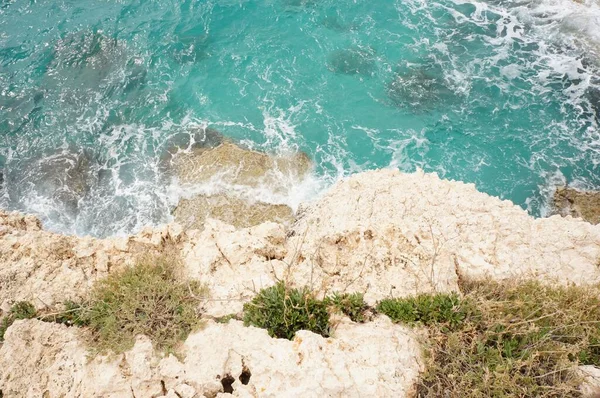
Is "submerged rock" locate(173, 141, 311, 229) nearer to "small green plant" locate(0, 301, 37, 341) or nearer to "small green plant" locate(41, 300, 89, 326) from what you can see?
"small green plant" locate(0, 301, 37, 341)

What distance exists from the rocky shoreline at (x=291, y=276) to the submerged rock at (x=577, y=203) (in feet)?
30.4

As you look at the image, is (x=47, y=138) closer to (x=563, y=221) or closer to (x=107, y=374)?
(x=107, y=374)

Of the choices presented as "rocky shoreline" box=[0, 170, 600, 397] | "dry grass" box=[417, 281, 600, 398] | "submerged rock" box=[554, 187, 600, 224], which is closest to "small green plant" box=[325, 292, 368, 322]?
"rocky shoreline" box=[0, 170, 600, 397]

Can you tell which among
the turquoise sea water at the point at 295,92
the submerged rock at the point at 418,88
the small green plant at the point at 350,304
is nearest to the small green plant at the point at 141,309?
the small green plant at the point at 350,304

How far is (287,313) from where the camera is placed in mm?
7742

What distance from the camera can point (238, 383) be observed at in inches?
271

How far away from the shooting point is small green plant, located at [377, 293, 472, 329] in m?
7.67

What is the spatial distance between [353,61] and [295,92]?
4710 mm

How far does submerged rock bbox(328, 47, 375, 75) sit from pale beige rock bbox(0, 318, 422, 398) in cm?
2106

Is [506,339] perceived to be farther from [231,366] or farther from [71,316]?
[71,316]

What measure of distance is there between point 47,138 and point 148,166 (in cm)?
661

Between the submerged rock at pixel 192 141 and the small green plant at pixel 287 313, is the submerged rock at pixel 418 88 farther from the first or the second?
the small green plant at pixel 287 313

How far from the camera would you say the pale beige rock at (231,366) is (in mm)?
6680

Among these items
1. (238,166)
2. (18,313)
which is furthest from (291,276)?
(238,166)
